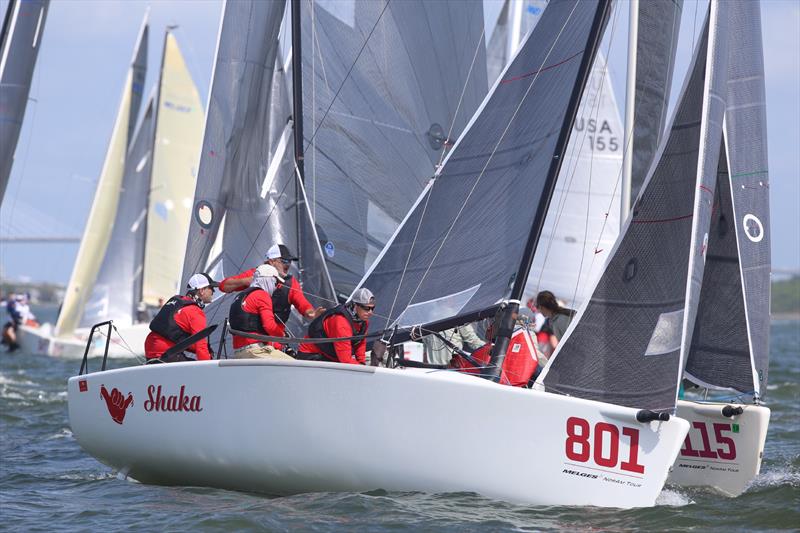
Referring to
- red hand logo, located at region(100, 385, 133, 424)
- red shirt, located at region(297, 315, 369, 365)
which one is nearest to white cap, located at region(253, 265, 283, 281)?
red shirt, located at region(297, 315, 369, 365)

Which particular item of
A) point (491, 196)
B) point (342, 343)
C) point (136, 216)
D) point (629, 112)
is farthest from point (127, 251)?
point (342, 343)

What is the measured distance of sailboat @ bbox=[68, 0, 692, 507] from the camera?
7.22m

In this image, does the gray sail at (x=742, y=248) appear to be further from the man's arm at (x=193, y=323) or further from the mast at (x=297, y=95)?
the mast at (x=297, y=95)

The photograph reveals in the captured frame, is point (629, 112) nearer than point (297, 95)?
Yes

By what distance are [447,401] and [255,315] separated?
1785 millimetres

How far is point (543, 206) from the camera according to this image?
8297 millimetres

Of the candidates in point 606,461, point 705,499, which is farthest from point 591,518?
point 705,499

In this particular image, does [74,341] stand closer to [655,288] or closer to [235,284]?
[235,284]

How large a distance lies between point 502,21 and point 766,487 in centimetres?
1389

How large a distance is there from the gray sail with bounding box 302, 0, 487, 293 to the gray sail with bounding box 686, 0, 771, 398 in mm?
3431

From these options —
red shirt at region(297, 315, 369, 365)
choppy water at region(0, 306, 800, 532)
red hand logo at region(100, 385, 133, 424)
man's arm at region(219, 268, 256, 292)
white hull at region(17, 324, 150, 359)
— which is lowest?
choppy water at region(0, 306, 800, 532)

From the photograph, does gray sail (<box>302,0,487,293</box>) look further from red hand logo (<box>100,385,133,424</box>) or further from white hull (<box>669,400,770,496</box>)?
white hull (<box>669,400,770,496</box>)

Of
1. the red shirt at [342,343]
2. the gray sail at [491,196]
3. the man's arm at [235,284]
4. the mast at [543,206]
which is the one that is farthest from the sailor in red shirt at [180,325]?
the mast at [543,206]

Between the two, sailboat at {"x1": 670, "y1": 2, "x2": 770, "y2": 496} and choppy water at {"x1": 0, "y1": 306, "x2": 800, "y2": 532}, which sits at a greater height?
sailboat at {"x1": 670, "y1": 2, "x2": 770, "y2": 496}
